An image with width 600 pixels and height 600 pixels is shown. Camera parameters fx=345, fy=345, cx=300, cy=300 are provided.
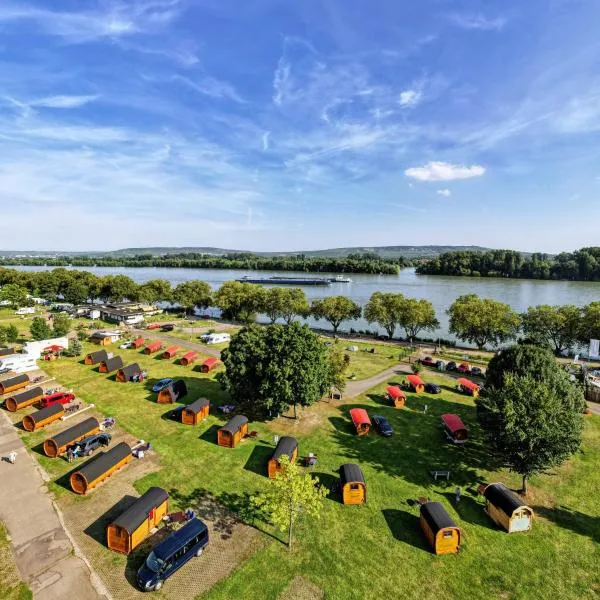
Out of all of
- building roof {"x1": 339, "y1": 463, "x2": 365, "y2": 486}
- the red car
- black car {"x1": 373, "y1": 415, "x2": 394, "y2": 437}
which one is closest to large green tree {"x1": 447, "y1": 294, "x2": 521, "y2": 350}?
black car {"x1": 373, "y1": 415, "x2": 394, "y2": 437}

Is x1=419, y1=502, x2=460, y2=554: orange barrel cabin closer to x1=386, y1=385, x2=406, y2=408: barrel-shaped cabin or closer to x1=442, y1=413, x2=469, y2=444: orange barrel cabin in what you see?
x1=442, y1=413, x2=469, y2=444: orange barrel cabin

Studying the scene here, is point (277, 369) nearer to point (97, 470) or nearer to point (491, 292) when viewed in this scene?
point (97, 470)

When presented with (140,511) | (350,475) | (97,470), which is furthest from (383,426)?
(97,470)

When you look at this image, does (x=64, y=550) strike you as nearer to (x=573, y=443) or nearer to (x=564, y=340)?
(x=573, y=443)

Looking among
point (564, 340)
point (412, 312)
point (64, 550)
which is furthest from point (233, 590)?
point (564, 340)

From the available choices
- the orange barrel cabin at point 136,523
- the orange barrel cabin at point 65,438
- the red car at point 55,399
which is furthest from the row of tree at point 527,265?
the orange barrel cabin at point 136,523

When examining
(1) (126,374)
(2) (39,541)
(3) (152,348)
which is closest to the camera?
(2) (39,541)
